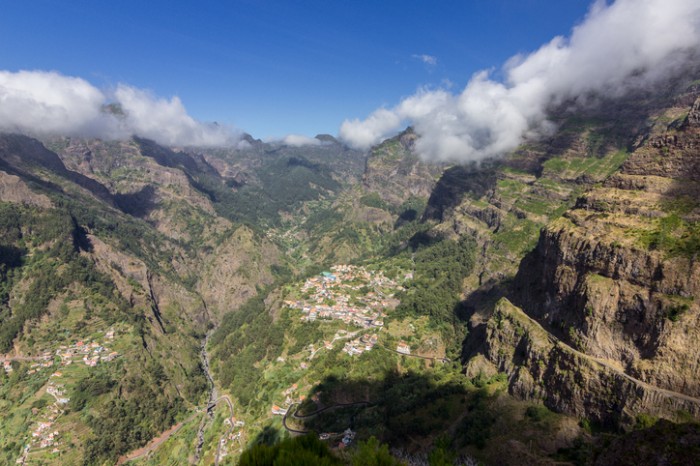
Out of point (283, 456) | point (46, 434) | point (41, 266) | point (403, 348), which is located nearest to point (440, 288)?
point (403, 348)

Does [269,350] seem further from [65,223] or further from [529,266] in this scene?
[65,223]

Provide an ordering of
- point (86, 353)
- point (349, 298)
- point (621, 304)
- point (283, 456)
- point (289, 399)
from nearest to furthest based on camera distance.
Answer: point (283, 456) < point (621, 304) < point (289, 399) < point (86, 353) < point (349, 298)

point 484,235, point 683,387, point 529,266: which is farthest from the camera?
point 484,235

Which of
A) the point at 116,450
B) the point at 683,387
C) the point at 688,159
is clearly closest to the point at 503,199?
the point at 688,159

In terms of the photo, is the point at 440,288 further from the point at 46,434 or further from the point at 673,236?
the point at 46,434

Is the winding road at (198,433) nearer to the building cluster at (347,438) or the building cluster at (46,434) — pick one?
the building cluster at (46,434)

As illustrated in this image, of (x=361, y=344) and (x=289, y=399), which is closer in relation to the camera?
(x=289, y=399)

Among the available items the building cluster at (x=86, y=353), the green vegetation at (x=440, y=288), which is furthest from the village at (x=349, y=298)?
the building cluster at (x=86, y=353)
